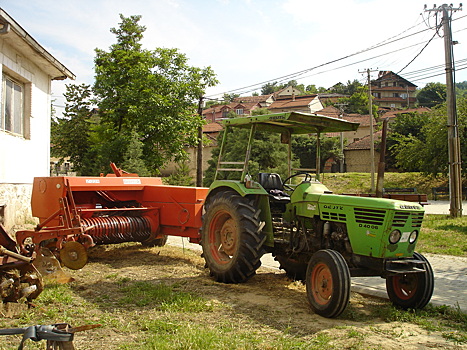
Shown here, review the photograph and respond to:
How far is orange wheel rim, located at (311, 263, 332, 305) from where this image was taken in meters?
5.24

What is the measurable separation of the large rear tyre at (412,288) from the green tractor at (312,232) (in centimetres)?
1

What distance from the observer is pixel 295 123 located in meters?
6.80

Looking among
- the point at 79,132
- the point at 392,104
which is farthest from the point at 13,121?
the point at 392,104

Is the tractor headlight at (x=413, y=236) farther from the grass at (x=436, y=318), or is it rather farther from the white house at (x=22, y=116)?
the white house at (x=22, y=116)

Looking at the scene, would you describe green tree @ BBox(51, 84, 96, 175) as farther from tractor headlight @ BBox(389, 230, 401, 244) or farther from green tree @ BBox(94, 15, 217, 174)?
tractor headlight @ BBox(389, 230, 401, 244)

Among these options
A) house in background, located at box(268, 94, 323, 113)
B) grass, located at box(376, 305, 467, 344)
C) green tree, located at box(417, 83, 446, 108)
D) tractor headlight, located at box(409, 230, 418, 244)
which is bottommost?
grass, located at box(376, 305, 467, 344)

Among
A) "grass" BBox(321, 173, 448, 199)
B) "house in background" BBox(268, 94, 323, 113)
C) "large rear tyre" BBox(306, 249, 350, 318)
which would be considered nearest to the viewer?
"large rear tyre" BBox(306, 249, 350, 318)

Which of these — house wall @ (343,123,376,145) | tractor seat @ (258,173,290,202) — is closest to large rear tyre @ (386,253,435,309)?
tractor seat @ (258,173,290,202)

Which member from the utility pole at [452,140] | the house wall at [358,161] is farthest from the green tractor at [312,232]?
the house wall at [358,161]

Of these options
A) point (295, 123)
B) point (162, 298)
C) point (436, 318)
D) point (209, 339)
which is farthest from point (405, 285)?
point (162, 298)

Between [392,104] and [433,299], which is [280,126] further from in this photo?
[392,104]

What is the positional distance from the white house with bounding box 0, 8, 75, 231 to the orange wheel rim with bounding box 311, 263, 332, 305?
7419mm

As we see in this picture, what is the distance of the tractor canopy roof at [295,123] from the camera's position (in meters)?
6.34

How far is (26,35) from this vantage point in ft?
32.6
